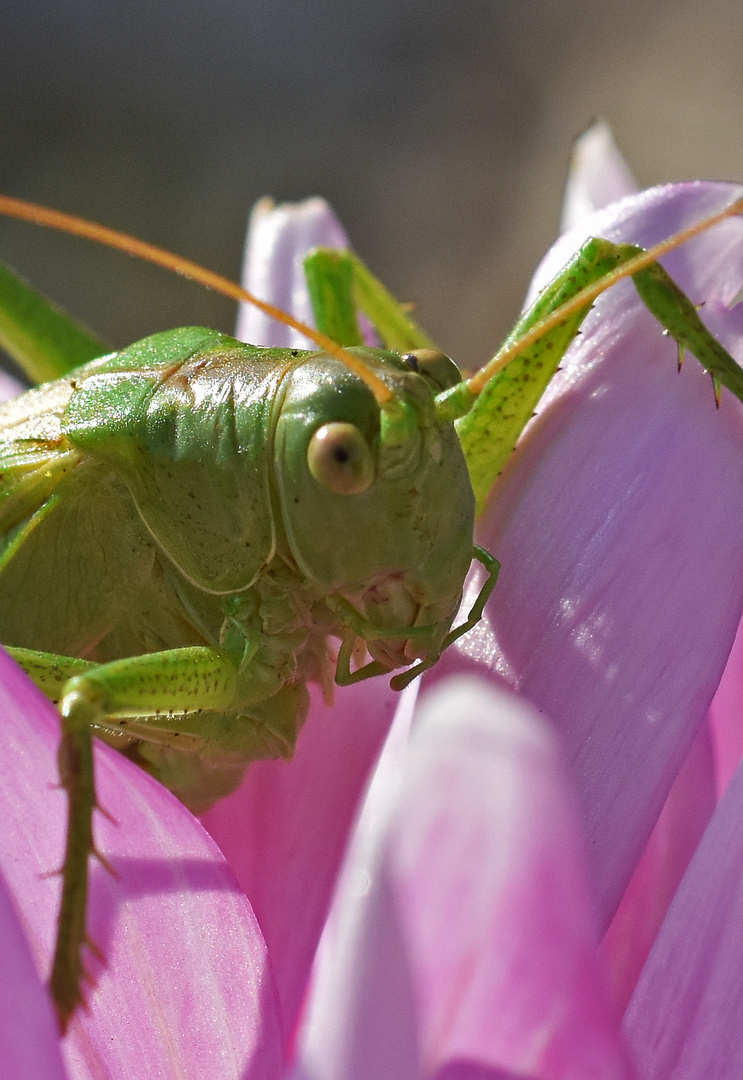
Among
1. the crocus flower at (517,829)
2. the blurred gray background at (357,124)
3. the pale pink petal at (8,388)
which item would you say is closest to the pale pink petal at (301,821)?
the crocus flower at (517,829)

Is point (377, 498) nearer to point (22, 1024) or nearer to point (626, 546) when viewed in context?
point (626, 546)

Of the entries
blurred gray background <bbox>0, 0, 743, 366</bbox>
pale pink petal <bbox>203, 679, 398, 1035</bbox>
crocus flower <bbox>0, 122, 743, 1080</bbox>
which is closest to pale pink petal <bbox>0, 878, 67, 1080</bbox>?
crocus flower <bbox>0, 122, 743, 1080</bbox>

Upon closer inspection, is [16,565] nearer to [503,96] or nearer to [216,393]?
[216,393]

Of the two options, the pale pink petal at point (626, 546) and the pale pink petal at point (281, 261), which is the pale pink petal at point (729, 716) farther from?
the pale pink petal at point (281, 261)

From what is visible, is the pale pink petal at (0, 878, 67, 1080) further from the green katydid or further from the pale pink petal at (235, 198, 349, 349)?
the pale pink petal at (235, 198, 349, 349)

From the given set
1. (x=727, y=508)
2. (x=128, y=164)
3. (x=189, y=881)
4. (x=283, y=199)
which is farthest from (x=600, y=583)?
(x=128, y=164)

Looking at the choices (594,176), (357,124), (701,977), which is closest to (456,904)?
(701,977)

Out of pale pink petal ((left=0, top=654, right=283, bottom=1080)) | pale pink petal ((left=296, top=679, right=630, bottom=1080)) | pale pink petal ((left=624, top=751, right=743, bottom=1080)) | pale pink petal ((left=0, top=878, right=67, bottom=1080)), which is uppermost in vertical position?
pale pink petal ((left=296, top=679, right=630, bottom=1080))
